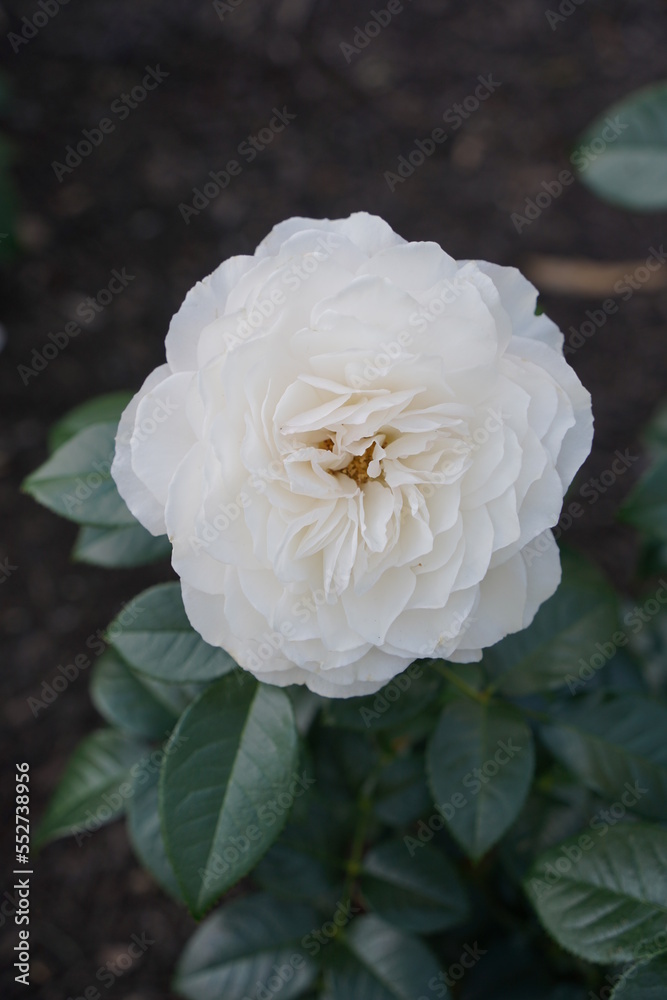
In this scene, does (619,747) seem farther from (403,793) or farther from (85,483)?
(85,483)

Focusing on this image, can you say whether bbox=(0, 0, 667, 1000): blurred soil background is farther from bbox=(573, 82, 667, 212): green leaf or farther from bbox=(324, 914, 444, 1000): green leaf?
bbox=(324, 914, 444, 1000): green leaf

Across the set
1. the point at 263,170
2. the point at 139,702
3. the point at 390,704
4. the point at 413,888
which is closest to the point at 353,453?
the point at 390,704

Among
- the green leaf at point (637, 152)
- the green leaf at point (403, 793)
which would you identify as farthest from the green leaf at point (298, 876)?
the green leaf at point (637, 152)

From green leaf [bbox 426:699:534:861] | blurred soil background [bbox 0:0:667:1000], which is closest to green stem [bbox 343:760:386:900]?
green leaf [bbox 426:699:534:861]

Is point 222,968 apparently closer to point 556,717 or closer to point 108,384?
point 556,717

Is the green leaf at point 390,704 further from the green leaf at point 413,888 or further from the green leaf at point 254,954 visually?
the green leaf at point 254,954
